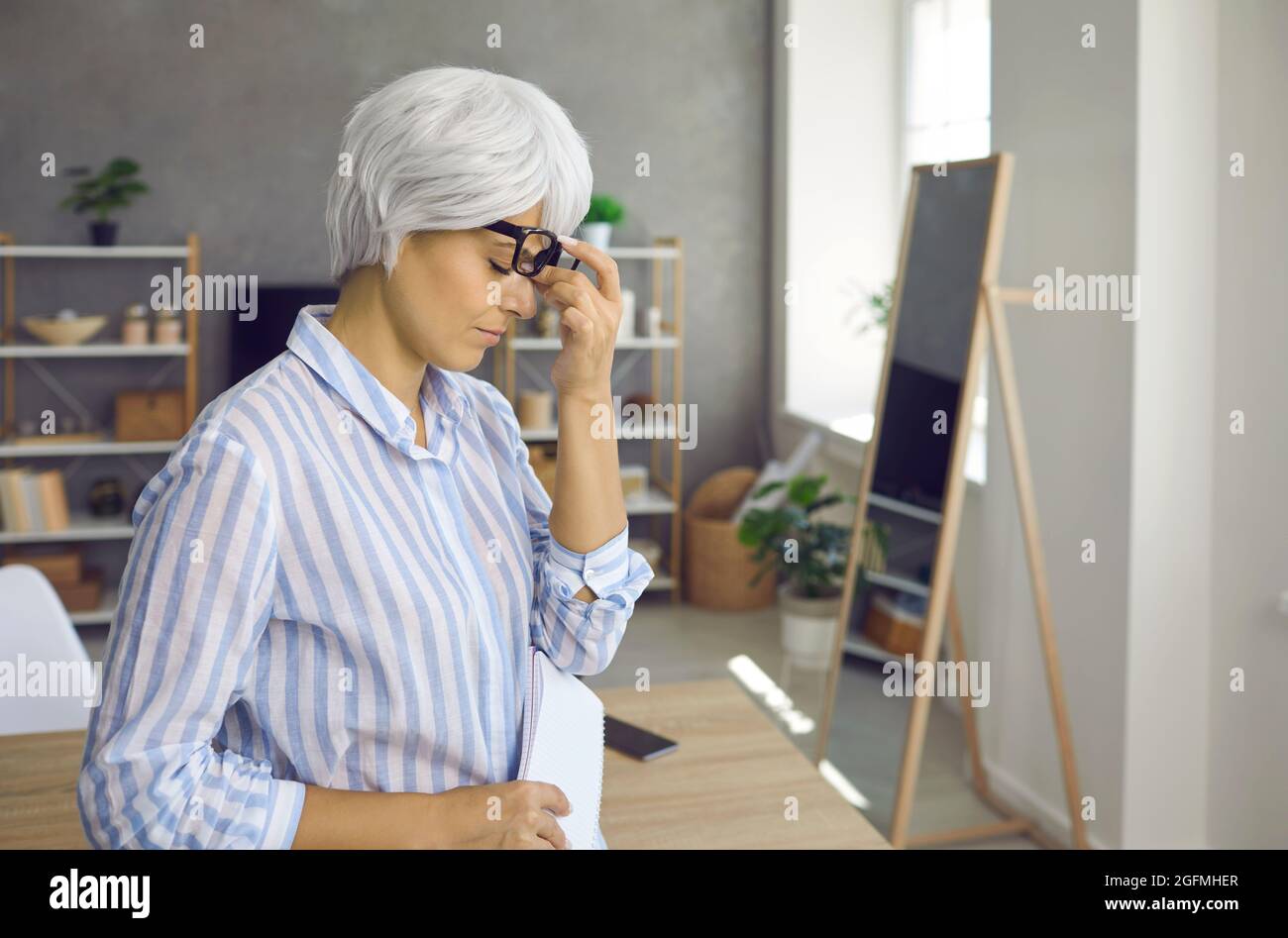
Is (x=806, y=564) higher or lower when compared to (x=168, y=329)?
lower

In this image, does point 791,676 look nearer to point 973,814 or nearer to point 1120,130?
point 973,814

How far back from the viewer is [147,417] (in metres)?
4.75

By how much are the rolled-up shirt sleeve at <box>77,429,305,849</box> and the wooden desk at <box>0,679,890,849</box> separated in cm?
55

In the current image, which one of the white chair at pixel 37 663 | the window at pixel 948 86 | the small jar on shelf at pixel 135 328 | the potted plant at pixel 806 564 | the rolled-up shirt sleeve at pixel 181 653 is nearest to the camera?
the rolled-up shirt sleeve at pixel 181 653

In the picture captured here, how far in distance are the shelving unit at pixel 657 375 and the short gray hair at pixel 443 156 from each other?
3.86 meters

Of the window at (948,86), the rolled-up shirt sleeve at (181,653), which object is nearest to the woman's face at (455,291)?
the rolled-up shirt sleeve at (181,653)

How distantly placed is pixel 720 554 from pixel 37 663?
138 inches

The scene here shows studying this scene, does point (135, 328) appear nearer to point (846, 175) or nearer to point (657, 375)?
point (657, 375)

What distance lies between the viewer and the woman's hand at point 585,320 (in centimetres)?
114

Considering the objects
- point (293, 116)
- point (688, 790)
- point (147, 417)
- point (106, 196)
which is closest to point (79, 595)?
point (147, 417)

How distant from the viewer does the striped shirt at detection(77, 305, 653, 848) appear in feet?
2.97

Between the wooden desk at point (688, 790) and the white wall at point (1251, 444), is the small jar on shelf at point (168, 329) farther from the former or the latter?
the white wall at point (1251, 444)

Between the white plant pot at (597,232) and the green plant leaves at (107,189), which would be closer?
the green plant leaves at (107,189)

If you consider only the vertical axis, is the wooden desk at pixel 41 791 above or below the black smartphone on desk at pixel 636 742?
below
